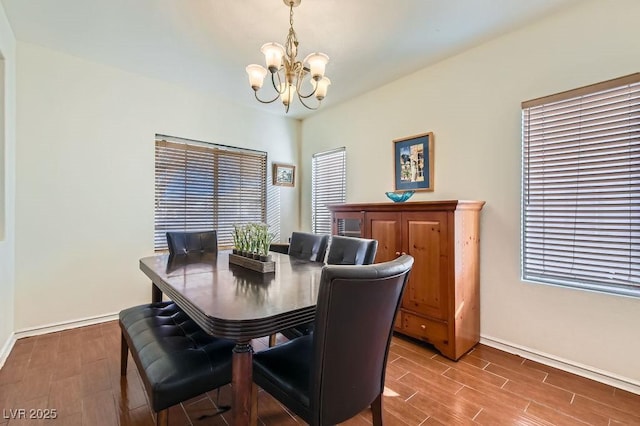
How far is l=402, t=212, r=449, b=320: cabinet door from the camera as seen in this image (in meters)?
2.35

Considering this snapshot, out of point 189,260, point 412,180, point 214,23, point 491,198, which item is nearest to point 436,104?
point 412,180

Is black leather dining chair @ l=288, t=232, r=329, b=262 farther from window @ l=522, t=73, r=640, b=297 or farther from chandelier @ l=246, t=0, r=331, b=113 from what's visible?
window @ l=522, t=73, r=640, b=297

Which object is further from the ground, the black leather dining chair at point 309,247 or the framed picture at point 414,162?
the framed picture at point 414,162

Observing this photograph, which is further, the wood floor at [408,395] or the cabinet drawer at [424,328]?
the cabinet drawer at [424,328]

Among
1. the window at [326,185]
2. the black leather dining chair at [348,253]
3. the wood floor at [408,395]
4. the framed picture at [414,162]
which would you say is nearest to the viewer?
the wood floor at [408,395]

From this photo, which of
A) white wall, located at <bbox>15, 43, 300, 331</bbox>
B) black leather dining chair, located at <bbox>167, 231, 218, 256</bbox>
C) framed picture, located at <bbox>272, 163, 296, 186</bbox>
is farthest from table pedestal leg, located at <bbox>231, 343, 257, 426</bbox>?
framed picture, located at <bbox>272, 163, 296, 186</bbox>

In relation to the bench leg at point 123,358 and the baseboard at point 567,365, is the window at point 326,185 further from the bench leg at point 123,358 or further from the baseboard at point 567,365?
the bench leg at point 123,358

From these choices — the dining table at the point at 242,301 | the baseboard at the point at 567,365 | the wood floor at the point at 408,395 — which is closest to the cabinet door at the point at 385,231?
the wood floor at the point at 408,395

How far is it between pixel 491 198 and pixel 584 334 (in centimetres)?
118

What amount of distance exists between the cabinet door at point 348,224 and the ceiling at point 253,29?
5.04 feet

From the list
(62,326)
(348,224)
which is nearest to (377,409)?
(348,224)

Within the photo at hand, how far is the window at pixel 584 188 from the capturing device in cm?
193

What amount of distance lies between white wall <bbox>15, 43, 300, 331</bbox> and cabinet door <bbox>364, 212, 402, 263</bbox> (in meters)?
2.50

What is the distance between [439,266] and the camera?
7.83 feet
